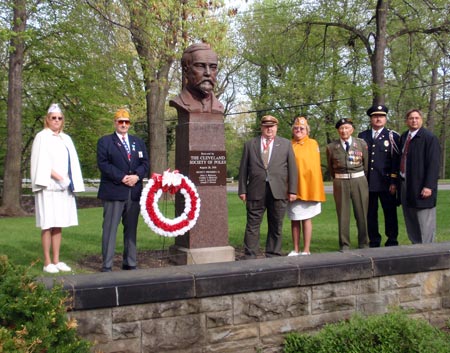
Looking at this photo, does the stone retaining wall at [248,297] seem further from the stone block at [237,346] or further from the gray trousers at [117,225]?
the gray trousers at [117,225]

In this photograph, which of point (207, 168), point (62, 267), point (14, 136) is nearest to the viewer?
point (62, 267)

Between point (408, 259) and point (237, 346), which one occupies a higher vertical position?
point (408, 259)

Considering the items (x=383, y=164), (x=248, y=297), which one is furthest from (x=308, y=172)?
(x=248, y=297)

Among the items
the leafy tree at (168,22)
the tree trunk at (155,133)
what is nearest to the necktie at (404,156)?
the leafy tree at (168,22)

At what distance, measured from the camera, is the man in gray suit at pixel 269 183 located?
22.8ft

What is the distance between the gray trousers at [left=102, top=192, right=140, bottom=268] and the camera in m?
6.31

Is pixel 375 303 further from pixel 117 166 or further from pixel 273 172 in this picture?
pixel 117 166

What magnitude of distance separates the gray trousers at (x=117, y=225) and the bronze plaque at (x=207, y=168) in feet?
2.63

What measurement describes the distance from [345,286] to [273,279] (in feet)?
2.83

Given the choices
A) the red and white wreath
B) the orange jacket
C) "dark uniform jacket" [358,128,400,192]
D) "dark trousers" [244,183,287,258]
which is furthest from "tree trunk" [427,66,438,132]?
the red and white wreath

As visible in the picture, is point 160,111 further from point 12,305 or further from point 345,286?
point 12,305

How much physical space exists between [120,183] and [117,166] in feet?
0.72

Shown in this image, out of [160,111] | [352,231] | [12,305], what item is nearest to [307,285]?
[12,305]

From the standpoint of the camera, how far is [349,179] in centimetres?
749
